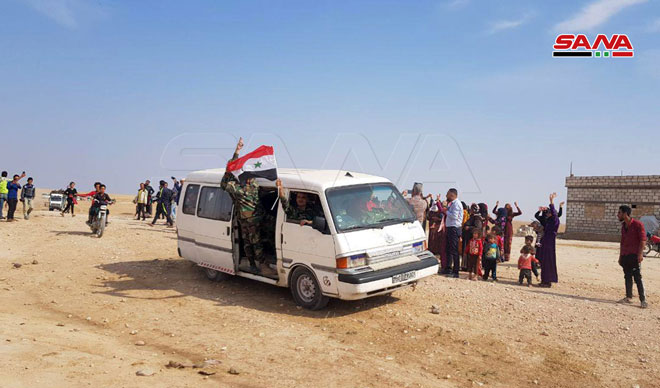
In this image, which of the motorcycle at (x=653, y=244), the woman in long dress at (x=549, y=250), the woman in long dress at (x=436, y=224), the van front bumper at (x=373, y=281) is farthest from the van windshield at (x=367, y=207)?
the motorcycle at (x=653, y=244)

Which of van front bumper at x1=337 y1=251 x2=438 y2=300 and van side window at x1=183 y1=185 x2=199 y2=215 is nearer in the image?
van front bumper at x1=337 y1=251 x2=438 y2=300

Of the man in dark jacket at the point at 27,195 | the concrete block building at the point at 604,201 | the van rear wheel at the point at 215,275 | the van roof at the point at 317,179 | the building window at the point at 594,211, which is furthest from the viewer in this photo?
the building window at the point at 594,211

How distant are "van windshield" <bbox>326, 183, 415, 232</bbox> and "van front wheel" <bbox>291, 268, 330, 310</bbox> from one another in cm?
106

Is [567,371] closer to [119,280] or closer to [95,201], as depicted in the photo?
[119,280]

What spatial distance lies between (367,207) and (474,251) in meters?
4.17

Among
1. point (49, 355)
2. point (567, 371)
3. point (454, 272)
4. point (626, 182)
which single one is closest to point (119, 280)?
point (49, 355)

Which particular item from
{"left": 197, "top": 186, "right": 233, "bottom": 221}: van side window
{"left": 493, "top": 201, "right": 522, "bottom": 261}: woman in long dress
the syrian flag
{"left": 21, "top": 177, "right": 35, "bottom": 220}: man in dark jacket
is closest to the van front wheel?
the syrian flag

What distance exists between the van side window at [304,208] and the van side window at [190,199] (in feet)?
9.21

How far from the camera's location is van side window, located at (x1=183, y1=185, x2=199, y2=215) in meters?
10.2

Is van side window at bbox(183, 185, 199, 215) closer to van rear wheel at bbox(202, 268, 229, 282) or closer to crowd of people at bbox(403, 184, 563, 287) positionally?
van rear wheel at bbox(202, 268, 229, 282)

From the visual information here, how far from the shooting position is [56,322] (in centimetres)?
766

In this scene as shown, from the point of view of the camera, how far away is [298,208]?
8203 millimetres

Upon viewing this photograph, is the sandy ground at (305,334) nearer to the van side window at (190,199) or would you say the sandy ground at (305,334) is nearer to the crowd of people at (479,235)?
the crowd of people at (479,235)

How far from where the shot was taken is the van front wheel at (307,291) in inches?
305
